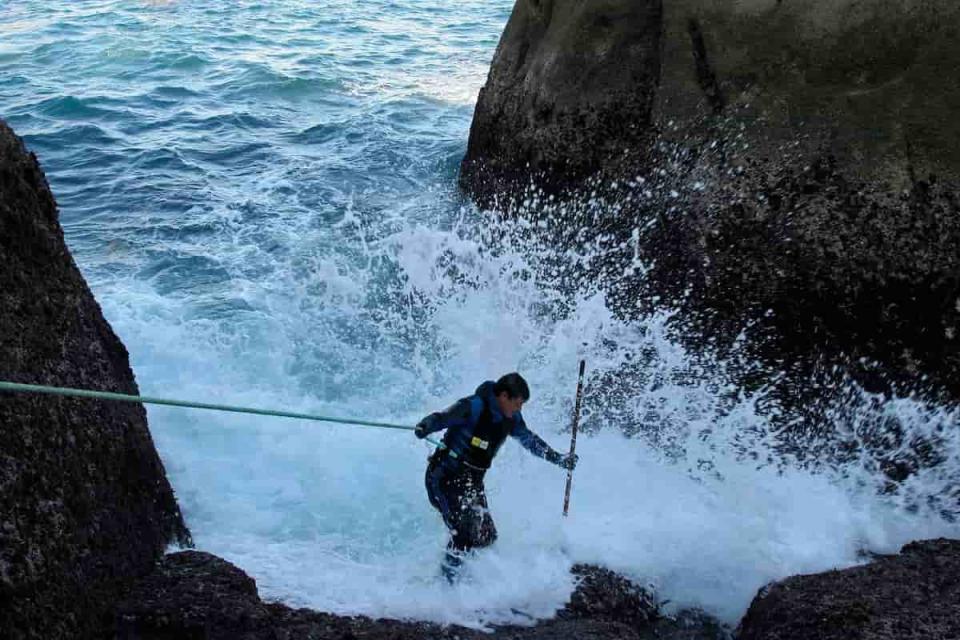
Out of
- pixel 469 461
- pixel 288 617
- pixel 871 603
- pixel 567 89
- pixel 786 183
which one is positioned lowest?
pixel 288 617

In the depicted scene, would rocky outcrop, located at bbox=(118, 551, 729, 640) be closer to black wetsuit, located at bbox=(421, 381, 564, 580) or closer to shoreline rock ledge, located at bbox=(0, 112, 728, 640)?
shoreline rock ledge, located at bbox=(0, 112, 728, 640)

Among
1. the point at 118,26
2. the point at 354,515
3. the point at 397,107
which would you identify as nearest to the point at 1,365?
the point at 354,515

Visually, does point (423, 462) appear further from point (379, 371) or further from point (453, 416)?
point (453, 416)

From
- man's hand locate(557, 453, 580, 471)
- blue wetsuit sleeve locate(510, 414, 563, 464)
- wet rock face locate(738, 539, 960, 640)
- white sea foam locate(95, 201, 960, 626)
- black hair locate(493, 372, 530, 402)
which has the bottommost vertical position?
white sea foam locate(95, 201, 960, 626)

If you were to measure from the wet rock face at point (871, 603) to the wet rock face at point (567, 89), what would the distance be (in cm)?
462

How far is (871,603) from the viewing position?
4.88 m

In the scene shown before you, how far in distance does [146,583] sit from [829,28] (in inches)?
260

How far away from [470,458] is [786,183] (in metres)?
3.61

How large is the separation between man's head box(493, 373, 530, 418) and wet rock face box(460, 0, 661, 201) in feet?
12.4

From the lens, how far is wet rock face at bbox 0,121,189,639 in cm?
407

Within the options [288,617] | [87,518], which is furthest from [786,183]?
[87,518]

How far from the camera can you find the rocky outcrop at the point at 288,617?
14.7 feet

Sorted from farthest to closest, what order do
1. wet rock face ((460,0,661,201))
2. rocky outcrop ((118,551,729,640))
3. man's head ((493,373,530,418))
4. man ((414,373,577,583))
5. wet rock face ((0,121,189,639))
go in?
wet rock face ((460,0,661,201)) < man ((414,373,577,583)) < man's head ((493,373,530,418)) < rocky outcrop ((118,551,729,640)) < wet rock face ((0,121,189,639))

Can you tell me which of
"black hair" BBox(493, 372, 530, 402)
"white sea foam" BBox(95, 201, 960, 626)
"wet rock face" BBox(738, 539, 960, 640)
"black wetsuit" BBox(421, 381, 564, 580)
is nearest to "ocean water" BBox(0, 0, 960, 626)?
"white sea foam" BBox(95, 201, 960, 626)
